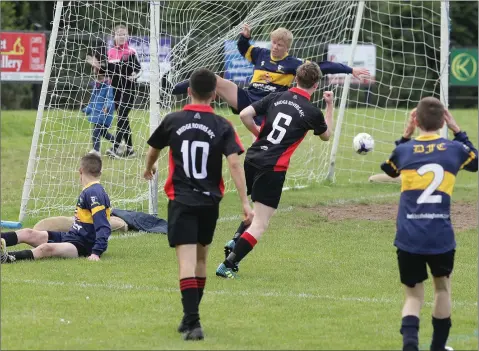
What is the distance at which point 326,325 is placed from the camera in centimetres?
736

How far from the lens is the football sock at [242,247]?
9094 millimetres

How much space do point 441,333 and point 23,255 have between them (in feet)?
15.9

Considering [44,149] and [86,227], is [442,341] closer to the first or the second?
[86,227]

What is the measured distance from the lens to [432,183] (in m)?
6.41

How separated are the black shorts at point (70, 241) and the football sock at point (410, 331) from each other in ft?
14.9

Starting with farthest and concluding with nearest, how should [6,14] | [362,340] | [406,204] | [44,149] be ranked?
[6,14]
[44,149]
[362,340]
[406,204]

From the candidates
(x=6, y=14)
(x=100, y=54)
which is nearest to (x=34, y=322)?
(x=100, y=54)

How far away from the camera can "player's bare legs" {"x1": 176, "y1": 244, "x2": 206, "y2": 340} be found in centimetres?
681

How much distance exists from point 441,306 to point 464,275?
10.6 feet

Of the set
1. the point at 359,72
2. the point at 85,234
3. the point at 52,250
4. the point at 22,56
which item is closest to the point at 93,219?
the point at 85,234

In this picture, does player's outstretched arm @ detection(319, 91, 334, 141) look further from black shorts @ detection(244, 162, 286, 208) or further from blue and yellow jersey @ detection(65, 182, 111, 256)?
blue and yellow jersey @ detection(65, 182, 111, 256)

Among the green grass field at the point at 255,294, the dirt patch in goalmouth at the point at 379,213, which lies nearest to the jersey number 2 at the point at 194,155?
the green grass field at the point at 255,294

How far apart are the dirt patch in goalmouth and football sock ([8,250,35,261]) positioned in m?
4.69

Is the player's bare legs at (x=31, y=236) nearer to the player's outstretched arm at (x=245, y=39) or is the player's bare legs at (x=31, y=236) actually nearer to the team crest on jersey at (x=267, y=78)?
the team crest on jersey at (x=267, y=78)
